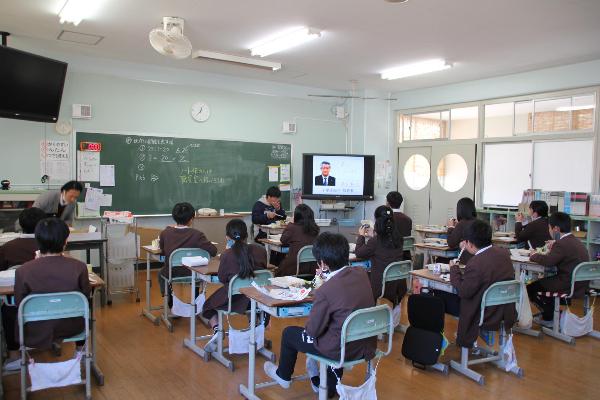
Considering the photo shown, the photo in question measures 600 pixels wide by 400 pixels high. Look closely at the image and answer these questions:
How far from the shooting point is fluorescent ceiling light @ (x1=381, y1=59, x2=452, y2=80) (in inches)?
277

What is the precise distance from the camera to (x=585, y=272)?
4637mm

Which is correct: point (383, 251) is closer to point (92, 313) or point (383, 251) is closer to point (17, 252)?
point (92, 313)

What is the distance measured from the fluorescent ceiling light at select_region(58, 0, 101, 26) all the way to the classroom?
0.04 m

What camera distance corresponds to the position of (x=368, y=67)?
24.3 ft

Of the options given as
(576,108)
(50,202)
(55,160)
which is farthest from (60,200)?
(576,108)

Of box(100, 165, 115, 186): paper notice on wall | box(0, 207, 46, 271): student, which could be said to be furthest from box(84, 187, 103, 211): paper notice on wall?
box(0, 207, 46, 271): student

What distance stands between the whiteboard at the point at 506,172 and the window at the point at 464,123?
0.38 meters

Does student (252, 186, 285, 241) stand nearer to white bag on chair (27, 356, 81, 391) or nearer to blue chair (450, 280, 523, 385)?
blue chair (450, 280, 523, 385)

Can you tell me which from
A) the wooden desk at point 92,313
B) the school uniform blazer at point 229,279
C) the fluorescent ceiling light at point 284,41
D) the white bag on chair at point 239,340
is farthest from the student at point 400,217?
the wooden desk at point 92,313

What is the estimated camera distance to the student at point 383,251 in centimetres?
455

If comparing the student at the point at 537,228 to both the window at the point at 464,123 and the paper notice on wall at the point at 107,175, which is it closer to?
the window at the point at 464,123

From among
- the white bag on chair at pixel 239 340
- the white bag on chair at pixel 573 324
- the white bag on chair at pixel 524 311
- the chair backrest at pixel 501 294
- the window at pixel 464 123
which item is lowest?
the white bag on chair at pixel 573 324

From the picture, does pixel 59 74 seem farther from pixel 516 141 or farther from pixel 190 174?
pixel 516 141

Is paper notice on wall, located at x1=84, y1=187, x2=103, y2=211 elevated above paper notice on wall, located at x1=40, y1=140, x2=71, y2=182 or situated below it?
below
